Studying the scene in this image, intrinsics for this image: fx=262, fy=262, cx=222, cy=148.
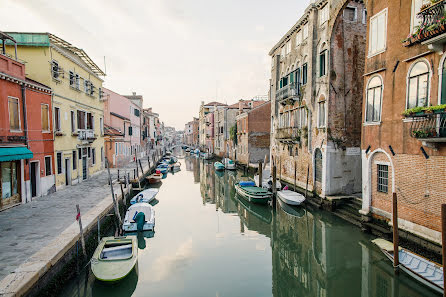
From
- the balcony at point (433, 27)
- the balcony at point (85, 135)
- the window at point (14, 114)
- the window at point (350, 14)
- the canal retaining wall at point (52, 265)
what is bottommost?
the canal retaining wall at point (52, 265)

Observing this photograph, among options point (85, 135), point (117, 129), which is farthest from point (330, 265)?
point (117, 129)

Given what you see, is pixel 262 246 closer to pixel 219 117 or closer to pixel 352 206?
pixel 352 206

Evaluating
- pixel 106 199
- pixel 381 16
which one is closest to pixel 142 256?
pixel 106 199

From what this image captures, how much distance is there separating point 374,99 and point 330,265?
22.9 feet

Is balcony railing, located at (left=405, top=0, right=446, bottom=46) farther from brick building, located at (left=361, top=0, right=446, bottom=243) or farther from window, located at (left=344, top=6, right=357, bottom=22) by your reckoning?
window, located at (left=344, top=6, right=357, bottom=22)

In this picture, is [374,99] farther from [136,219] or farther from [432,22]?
[136,219]

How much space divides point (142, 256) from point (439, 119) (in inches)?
434

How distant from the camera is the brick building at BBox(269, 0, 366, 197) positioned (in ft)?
48.0

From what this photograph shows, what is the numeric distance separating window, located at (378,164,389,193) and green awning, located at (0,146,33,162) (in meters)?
15.0

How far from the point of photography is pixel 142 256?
1012 cm

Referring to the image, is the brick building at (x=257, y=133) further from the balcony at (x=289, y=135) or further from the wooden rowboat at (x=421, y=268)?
the wooden rowboat at (x=421, y=268)

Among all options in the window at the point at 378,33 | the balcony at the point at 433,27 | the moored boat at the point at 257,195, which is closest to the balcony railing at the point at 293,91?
the moored boat at the point at 257,195

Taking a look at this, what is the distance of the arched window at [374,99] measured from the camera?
10.8 m

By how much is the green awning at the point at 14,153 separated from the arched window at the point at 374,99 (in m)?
14.9
